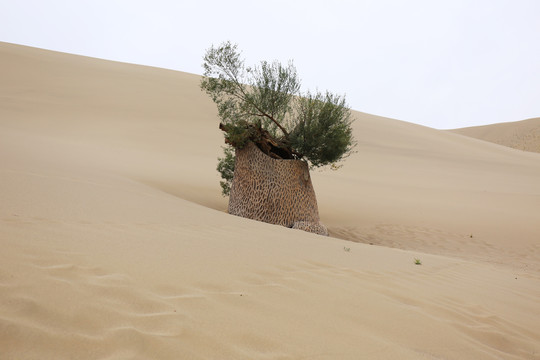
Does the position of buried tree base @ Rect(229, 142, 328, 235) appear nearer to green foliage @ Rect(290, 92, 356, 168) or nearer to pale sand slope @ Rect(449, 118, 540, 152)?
green foliage @ Rect(290, 92, 356, 168)

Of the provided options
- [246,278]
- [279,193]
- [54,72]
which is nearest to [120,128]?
[54,72]

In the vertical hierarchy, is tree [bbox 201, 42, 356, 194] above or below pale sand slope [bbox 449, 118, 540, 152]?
below

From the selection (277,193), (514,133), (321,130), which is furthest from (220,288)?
(514,133)

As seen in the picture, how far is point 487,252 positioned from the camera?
376 inches

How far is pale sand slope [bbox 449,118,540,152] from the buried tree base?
59.5 m

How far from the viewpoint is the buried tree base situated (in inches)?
344

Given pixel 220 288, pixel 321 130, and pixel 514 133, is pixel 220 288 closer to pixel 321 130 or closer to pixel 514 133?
pixel 321 130

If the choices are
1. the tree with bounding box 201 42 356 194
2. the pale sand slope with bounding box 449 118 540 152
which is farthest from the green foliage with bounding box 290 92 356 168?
the pale sand slope with bounding box 449 118 540 152

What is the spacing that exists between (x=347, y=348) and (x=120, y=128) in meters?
22.7

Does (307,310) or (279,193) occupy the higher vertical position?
(279,193)

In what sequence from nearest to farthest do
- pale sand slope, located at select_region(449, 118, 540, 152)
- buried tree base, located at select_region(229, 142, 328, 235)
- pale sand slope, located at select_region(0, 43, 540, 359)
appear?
pale sand slope, located at select_region(0, 43, 540, 359) → buried tree base, located at select_region(229, 142, 328, 235) → pale sand slope, located at select_region(449, 118, 540, 152)

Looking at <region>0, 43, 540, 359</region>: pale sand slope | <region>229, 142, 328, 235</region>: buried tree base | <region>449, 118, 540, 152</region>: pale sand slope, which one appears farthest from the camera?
<region>449, 118, 540, 152</region>: pale sand slope

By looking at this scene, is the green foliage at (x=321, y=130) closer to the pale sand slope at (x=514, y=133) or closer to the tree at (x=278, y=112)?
the tree at (x=278, y=112)

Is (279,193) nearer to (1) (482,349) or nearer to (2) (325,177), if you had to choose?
(1) (482,349)
